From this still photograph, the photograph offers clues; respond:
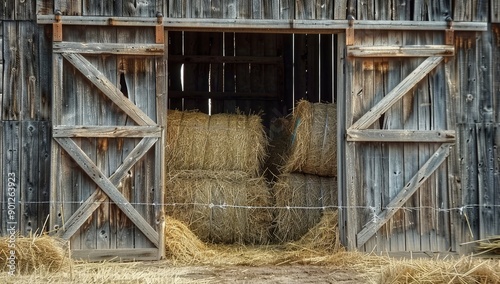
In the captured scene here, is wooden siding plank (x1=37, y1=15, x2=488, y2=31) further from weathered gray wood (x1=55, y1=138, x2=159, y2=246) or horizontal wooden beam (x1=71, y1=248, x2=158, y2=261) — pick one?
horizontal wooden beam (x1=71, y1=248, x2=158, y2=261)

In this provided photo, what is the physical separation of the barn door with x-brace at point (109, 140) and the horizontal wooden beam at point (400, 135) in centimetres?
238

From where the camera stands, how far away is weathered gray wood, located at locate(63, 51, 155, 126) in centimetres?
970

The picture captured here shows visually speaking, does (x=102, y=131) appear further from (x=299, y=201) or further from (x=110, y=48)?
(x=299, y=201)

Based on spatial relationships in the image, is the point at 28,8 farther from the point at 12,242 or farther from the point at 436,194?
the point at 436,194

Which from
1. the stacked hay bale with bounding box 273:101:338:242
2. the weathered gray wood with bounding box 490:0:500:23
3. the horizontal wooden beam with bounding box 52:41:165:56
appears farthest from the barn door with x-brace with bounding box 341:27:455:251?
the horizontal wooden beam with bounding box 52:41:165:56

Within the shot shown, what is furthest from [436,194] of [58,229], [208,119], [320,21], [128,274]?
[58,229]

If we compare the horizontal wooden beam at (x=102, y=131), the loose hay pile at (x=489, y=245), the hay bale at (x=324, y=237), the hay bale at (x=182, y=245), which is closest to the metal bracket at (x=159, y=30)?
the horizontal wooden beam at (x=102, y=131)

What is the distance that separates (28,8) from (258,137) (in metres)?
3.46

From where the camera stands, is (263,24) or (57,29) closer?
(57,29)

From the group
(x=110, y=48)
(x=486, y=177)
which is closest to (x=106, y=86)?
(x=110, y=48)

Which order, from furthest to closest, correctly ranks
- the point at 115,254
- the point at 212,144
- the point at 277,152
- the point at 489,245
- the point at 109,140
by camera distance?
the point at 277,152
the point at 212,144
the point at 489,245
the point at 109,140
the point at 115,254

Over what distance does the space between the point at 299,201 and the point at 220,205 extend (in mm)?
1109

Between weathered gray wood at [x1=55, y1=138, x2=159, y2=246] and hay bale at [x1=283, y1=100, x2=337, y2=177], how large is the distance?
2387 millimetres

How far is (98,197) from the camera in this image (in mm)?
9664
